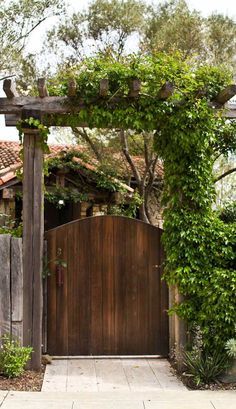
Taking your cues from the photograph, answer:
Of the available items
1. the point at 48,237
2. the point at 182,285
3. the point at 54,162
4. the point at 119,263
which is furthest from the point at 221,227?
the point at 54,162

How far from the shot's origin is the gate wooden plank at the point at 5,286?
24.4 feet

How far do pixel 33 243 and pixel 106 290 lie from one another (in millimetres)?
1285

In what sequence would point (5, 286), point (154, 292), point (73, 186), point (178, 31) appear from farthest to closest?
point (178, 31) < point (73, 186) < point (154, 292) < point (5, 286)

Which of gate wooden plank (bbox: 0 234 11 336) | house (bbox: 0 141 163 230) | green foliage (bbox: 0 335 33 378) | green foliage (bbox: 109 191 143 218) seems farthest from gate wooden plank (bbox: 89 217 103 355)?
green foliage (bbox: 109 191 143 218)

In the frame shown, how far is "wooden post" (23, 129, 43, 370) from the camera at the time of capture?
7555 mm

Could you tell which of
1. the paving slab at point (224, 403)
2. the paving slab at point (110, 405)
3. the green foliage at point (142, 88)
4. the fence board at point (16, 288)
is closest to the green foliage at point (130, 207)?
the green foliage at point (142, 88)

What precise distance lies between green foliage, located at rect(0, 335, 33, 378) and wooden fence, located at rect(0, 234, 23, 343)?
0.37 ft

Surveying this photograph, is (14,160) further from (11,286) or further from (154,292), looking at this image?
(11,286)

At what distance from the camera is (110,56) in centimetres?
769

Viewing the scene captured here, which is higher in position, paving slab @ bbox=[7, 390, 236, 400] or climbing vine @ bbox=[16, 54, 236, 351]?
climbing vine @ bbox=[16, 54, 236, 351]

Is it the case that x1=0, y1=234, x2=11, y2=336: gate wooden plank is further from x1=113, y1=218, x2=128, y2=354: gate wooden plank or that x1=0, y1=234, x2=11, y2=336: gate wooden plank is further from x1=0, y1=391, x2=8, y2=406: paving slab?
x1=113, y1=218, x2=128, y2=354: gate wooden plank

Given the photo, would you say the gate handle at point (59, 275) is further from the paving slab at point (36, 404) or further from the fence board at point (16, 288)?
the paving slab at point (36, 404)

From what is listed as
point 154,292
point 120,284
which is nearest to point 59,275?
point 120,284

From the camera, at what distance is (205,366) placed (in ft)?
23.4
